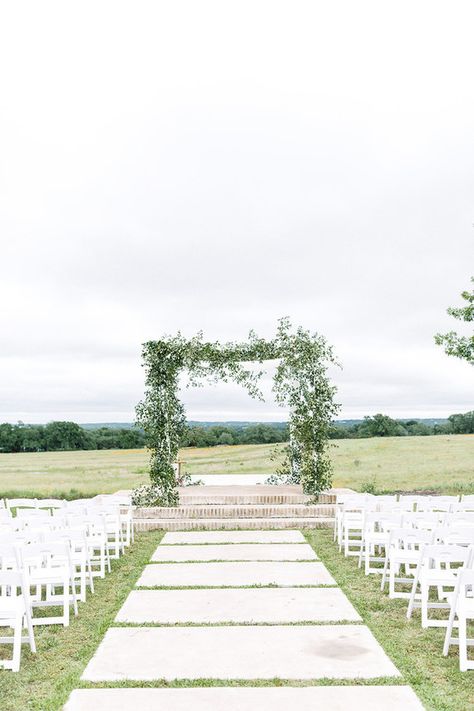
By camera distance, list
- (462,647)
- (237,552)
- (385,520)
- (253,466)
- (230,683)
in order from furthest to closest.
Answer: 1. (253,466)
2. (237,552)
3. (385,520)
4. (462,647)
5. (230,683)

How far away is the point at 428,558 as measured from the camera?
8445mm

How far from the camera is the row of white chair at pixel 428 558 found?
249 inches

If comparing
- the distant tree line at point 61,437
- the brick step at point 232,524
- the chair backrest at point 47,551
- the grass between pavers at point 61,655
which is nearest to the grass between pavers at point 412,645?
the grass between pavers at point 61,655

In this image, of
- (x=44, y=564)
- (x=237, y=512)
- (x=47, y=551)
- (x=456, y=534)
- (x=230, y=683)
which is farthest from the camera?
(x=237, y=512)

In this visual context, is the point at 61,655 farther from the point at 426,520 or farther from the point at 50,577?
the point at 426,520

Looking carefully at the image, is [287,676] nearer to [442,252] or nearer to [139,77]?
[139,77]

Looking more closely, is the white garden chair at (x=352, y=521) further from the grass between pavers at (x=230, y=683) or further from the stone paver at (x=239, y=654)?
the grass between pavers at (x=230, y=683)

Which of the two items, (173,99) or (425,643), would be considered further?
(173,99)

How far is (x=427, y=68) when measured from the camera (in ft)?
42.5

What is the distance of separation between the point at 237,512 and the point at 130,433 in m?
27.5

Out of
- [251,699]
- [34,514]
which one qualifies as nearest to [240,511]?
[34,514]

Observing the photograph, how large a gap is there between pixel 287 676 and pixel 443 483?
20612mm

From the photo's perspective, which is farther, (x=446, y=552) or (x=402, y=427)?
(x=402, y=427)

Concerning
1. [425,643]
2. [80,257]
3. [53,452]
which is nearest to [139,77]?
[80,257]
